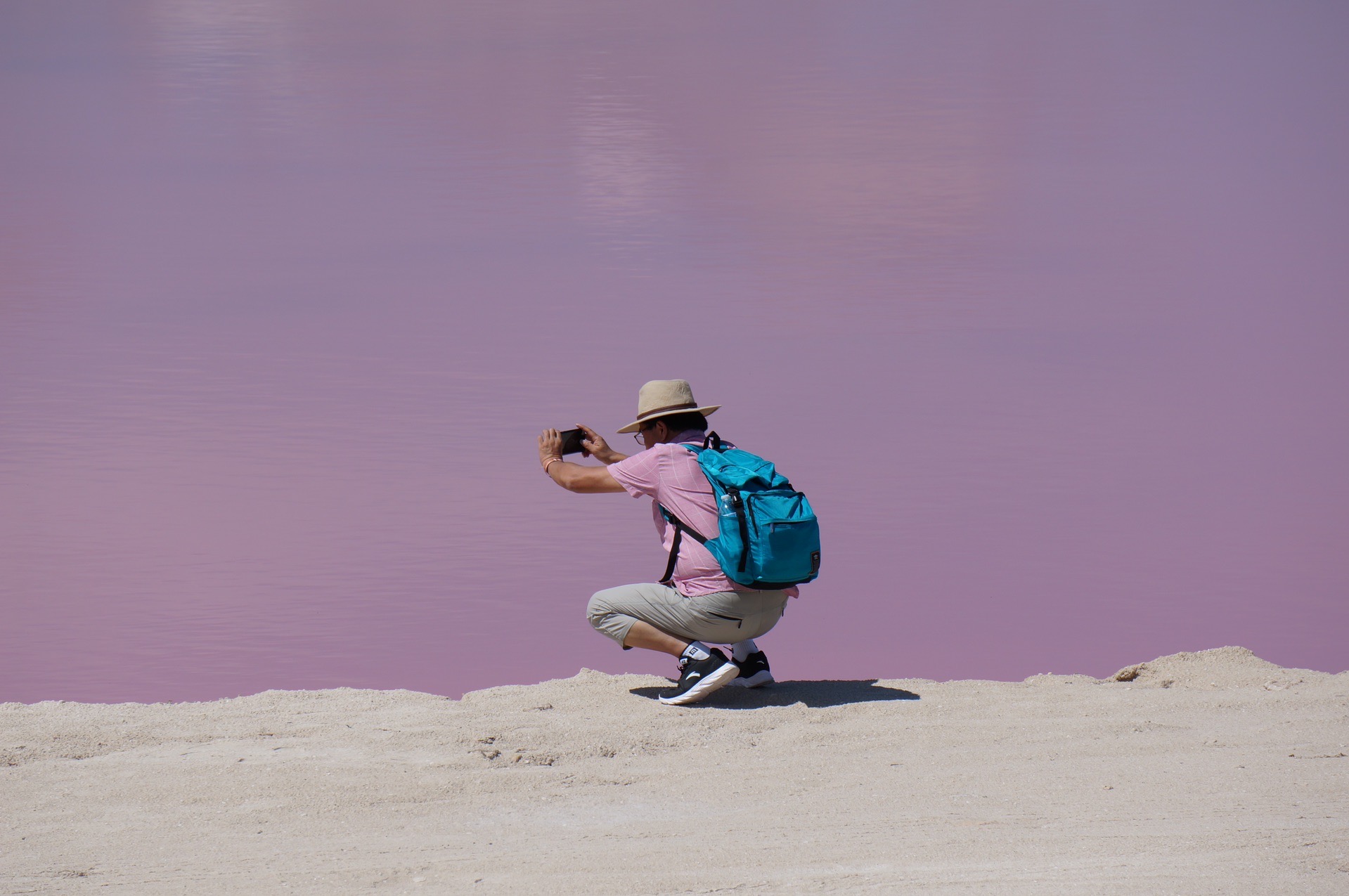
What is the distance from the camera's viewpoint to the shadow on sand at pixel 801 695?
5.00 metres

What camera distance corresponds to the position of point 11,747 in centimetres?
429

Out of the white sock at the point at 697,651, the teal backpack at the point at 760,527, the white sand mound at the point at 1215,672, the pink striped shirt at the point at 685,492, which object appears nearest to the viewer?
the teal backpack at the point at 760,527

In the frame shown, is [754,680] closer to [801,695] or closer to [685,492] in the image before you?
[801,695]

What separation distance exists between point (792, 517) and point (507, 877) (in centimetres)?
204

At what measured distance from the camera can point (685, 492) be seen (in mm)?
4777

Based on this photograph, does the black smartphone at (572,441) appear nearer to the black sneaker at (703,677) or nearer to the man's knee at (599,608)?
the man's knee at (599,608)

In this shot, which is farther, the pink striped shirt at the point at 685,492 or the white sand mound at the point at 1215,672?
the white sand mound at the point at 1215,672

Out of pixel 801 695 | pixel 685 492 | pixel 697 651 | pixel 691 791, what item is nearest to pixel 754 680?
pixel 801 695

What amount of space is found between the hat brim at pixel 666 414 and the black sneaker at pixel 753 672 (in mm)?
1058

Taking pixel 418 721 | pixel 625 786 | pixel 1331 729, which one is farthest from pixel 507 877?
pixel 1331 729

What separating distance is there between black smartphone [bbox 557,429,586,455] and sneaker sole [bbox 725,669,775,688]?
118 cm

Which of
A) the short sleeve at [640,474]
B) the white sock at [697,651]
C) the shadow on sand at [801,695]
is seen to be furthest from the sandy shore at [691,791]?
the short sleeve at [640,474]

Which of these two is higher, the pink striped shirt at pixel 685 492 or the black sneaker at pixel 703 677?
the pink striped shirt at pixel 685 492

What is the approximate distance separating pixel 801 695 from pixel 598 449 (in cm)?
134
